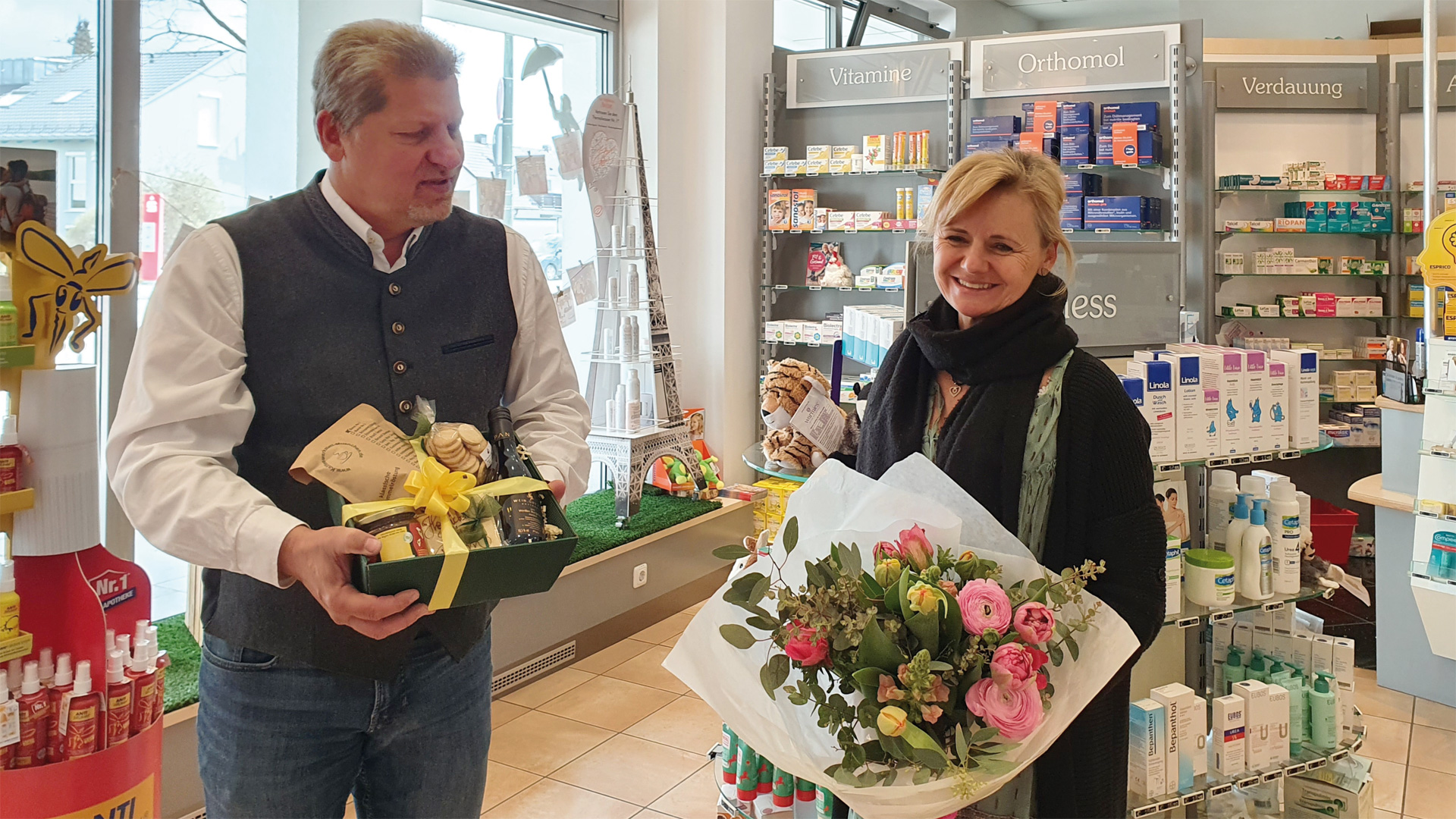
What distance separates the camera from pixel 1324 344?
698cm

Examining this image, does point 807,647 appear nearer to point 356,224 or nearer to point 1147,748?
point 356,224

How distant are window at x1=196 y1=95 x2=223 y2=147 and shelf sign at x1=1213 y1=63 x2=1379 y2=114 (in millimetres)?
5906

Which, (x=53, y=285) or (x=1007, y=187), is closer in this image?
(x=1007, y=187)

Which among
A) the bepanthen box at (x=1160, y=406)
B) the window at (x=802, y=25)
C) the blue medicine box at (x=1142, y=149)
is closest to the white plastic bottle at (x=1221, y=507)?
the bepanthen box at (x=1160, y=406)

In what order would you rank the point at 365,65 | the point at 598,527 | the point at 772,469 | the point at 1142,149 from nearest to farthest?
1. the point at 365,65
2. the point at 772,469
3. the point at 598,527
4. the point at 1142,149

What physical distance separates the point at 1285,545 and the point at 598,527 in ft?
10.1

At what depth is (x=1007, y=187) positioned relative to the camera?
1.84m

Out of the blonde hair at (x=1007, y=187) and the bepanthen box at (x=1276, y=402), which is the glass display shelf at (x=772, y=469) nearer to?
the blonde hair at (x=1007, y=187)

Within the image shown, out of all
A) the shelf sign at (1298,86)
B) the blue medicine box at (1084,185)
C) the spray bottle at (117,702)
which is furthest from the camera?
the shelf sign at (1298,86)

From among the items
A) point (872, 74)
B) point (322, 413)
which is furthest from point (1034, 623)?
point (872, 74)

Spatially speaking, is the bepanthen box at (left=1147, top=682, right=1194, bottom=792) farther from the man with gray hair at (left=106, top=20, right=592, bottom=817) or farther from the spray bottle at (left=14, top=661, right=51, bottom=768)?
the spray bottle at (left=14, top=661, right=51, bottom=768)

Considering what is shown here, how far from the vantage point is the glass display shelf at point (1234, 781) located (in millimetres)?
2592

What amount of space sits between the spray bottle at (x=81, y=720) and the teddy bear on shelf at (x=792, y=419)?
1.49 metres

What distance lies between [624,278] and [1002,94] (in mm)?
2242
